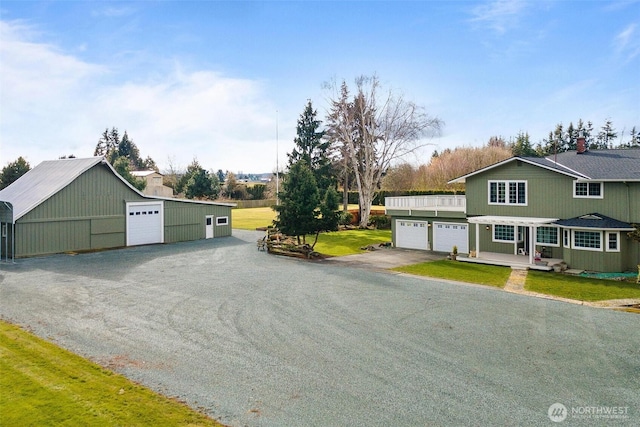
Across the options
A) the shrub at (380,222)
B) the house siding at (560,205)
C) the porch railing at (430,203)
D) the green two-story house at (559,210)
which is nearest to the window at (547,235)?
the green two-story house at (559,210)

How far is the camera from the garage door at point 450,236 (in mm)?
26828

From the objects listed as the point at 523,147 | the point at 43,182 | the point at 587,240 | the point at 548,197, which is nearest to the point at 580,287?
the point at 587,240

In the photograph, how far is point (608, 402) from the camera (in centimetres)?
793

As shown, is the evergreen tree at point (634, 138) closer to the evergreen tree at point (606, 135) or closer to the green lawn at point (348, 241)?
the evergreen tree at point (606, 135)

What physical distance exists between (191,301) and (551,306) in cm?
1213

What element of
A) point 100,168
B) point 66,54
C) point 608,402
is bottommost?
point 608,402

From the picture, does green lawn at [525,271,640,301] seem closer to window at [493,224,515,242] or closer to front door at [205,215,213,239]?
window at [493,224,515,242]

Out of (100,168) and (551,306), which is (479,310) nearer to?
(551,306)

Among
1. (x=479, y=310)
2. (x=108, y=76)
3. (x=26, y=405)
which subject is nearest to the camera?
(x=26, y=405)

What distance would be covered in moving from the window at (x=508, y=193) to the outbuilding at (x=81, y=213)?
21.5 metres

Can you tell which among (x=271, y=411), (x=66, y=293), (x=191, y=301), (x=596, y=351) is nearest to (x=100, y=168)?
(x=66, y=293)

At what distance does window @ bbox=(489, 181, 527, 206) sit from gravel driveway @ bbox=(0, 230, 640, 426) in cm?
901

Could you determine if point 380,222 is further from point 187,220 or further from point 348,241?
point 187,220

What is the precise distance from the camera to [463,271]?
2133 cm
